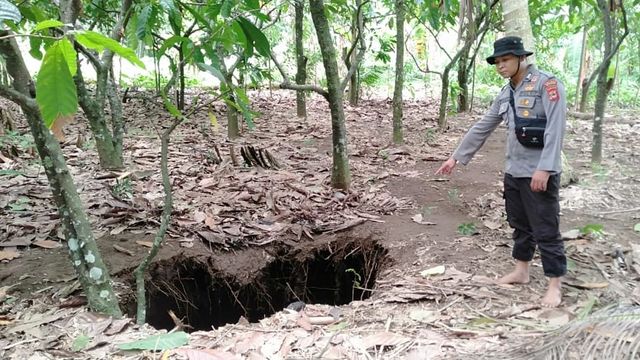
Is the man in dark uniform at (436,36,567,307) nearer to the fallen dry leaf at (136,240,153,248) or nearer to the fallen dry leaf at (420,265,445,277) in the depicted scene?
the fallen dry leaf at (420,265,445,277)

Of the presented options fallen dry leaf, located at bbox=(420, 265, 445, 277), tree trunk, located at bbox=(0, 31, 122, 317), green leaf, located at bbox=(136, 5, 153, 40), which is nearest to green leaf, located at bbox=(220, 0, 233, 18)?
green leaf, located at bbox=(136, 5, 153, 40)

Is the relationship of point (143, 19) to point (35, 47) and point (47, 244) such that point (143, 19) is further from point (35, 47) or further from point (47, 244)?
point (47, 244)

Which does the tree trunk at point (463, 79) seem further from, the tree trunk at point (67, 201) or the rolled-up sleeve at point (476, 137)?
the tree trunk at point (67, 201)

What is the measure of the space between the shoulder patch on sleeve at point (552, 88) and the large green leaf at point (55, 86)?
92.9 inches

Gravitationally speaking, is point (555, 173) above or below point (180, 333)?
above

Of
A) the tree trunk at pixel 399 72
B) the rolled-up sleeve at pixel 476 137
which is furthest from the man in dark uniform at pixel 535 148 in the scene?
the tree trunk at pixel 399 72

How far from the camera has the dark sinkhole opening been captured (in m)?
4.00

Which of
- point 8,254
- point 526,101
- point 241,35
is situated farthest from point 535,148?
point 8,254

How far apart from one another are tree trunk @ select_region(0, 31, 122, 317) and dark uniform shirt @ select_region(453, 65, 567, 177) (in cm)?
246

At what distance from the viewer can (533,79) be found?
282 centimetres

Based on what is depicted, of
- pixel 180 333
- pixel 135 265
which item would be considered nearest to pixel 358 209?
pixel 135 265

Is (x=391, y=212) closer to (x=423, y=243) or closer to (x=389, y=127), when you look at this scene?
(x=423, y=243)

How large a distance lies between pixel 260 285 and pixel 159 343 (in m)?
1.74

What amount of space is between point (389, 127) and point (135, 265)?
16.9 feet
